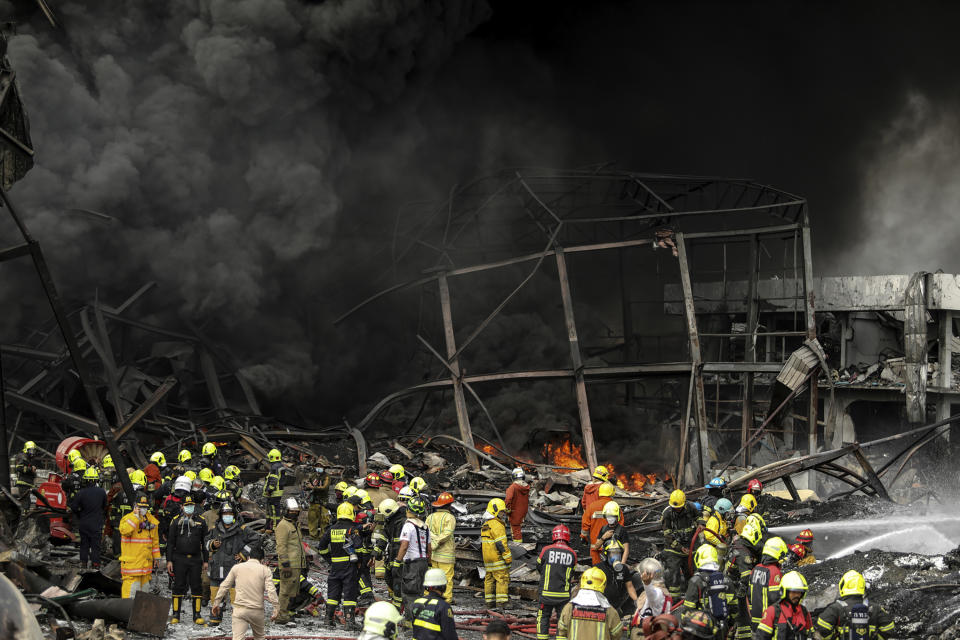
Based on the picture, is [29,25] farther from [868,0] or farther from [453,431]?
[868,0]

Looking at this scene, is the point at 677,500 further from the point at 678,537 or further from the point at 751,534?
the point at 751,534

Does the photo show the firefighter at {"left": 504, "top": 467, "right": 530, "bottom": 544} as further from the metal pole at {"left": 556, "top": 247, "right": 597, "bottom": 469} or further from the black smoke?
the black smoke

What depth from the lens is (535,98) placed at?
31719mm

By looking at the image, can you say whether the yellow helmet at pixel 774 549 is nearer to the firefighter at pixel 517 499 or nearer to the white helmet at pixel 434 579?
the white helmet at pixel 434 579

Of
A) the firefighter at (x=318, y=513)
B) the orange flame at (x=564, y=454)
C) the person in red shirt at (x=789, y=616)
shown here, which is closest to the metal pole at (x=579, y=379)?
the orange flame at (x=564, y=454)

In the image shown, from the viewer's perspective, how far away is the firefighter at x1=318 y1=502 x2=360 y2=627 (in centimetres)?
980

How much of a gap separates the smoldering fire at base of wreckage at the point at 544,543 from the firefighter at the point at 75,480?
2.06ft

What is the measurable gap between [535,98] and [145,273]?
15.6 meters

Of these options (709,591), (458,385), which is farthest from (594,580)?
(458,385)

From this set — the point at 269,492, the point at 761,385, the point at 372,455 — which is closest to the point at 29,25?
the point at 372,455

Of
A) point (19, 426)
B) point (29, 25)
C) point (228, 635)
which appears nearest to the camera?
point (228, 635)

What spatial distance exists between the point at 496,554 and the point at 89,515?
18.7ft

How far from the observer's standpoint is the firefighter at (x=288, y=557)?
1009cm

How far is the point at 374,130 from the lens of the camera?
90.4 feet
